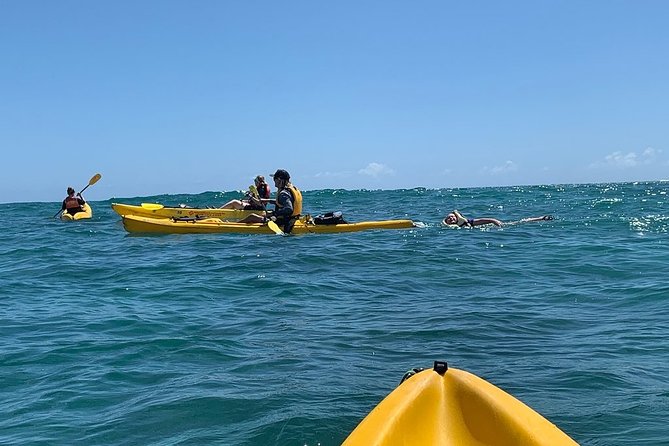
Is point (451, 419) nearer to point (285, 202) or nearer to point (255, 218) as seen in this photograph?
point (285, 202)

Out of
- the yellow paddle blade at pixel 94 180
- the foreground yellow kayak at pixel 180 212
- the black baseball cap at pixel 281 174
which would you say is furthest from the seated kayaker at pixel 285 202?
the yellow paddle blade at pixel 94 180

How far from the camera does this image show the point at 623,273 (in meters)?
9.91

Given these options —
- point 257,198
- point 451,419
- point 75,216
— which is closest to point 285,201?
point 257,198

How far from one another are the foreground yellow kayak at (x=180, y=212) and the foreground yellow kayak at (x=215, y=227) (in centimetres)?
65

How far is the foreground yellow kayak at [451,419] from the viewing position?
3111mm

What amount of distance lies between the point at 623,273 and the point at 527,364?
541 centimetres

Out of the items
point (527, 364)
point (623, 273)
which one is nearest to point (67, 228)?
point (623, 273)

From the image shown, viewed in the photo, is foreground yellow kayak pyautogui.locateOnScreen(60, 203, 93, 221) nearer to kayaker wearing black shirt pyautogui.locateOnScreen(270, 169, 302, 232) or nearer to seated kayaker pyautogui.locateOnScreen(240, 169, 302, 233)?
seated kayaker pyautogui.locateOnScreen(240, 169, 302, 233)

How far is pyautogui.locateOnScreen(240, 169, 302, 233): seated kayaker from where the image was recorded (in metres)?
14.9

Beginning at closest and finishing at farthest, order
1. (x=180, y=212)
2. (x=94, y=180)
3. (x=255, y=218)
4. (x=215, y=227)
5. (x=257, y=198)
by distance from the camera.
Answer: (x=215, y=227) → (x=255, y=218) → (x=257, y=198) → (x=180, y=212) → (x=94, y=180)

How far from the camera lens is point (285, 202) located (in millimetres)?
14836

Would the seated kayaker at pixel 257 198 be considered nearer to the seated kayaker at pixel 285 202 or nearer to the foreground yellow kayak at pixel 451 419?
the seated kayaker at pixel 285 202

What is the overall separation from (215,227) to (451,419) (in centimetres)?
1285

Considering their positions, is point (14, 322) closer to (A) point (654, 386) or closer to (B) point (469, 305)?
(B) point (469, 305)
